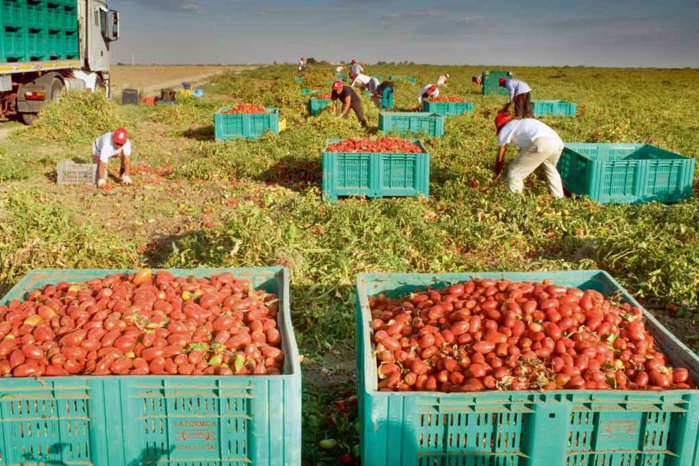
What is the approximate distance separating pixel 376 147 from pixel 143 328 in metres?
6.92

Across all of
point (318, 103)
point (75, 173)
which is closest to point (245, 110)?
point (318, 103)

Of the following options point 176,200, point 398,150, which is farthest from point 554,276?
point 176,200

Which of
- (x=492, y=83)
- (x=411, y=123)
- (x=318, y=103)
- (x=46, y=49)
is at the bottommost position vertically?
(x=411, y=123)

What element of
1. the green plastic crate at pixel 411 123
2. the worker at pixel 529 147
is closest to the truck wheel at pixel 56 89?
the green plastic crate at pixel 411 123

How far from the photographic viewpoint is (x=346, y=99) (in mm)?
15570

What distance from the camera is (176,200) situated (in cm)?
1033

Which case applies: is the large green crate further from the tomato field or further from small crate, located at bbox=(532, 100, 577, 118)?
small crate, located at bbox=(532, 100, 577, 118)

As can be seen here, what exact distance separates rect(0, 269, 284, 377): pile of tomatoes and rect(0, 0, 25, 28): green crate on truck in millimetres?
13240

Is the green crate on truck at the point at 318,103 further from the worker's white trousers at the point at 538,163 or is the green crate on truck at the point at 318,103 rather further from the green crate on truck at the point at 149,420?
the green crate on truck at the point at 149,420

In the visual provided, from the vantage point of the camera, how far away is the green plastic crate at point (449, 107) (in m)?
20.5

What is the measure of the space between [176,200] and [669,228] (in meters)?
6.96

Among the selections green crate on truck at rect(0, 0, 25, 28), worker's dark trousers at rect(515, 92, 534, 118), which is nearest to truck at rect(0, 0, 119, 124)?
green crate on truck at rect(0, 0, 25, 28)

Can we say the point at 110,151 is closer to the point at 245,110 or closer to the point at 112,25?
the point at 245,110

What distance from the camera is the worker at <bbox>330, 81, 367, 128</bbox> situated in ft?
50.8
